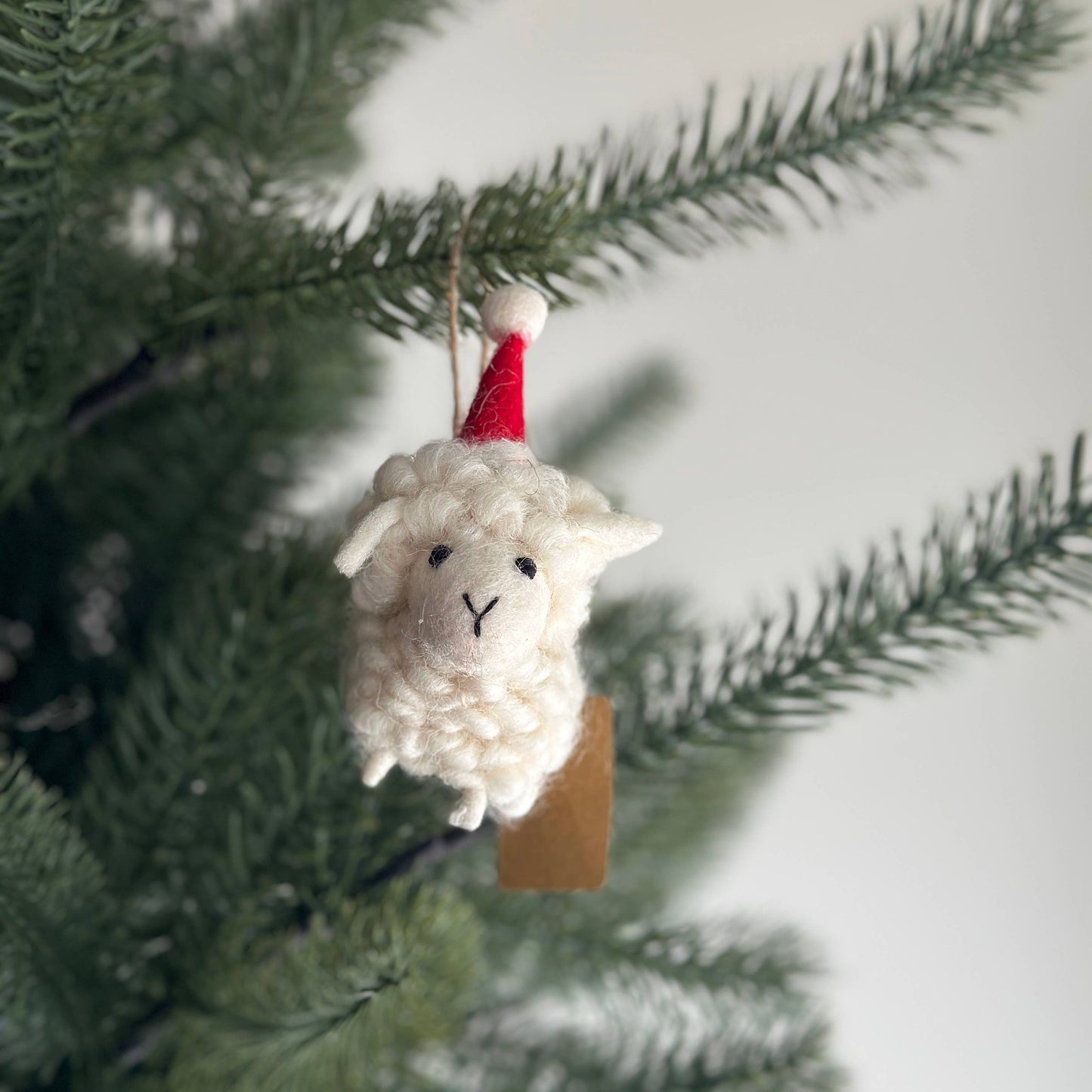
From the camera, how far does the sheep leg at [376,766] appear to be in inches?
11.4

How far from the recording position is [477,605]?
0.27m

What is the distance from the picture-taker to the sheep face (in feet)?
0.89

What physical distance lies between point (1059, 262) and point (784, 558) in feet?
1.01

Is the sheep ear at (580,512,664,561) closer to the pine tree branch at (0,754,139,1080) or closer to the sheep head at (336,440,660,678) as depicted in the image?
the sheep head at (336,440,660,678)

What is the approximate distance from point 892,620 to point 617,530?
0.10 m

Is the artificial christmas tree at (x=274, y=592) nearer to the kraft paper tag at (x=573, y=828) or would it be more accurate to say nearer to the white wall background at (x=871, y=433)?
the kraft paper tag at (x=573, y=828)

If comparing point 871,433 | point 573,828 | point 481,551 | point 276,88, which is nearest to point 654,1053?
point 573,828

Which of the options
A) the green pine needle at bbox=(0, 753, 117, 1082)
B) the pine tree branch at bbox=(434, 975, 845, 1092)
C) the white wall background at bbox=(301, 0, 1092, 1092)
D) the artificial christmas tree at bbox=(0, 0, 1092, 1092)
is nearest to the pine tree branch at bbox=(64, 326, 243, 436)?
the artificial christmas tree at bbox=(0, 0, 1092, 1092)

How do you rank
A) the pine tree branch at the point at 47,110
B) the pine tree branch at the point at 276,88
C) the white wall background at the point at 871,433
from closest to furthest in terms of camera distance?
the pine tree branch at the point at 47,110 → the pine tree branch at the point at 276,88 → the white wall background at the point at 871,433

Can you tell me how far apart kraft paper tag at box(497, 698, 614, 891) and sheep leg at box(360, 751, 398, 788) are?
0.05 meters

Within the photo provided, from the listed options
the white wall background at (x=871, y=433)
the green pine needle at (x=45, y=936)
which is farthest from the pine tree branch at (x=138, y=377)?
the white wall background at (x=871, y=433)

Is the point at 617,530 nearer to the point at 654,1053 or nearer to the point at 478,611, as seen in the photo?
the point at 478,611

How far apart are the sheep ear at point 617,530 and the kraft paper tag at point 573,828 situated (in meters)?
0.06

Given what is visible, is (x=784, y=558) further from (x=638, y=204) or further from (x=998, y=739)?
(x=638, y=204)
